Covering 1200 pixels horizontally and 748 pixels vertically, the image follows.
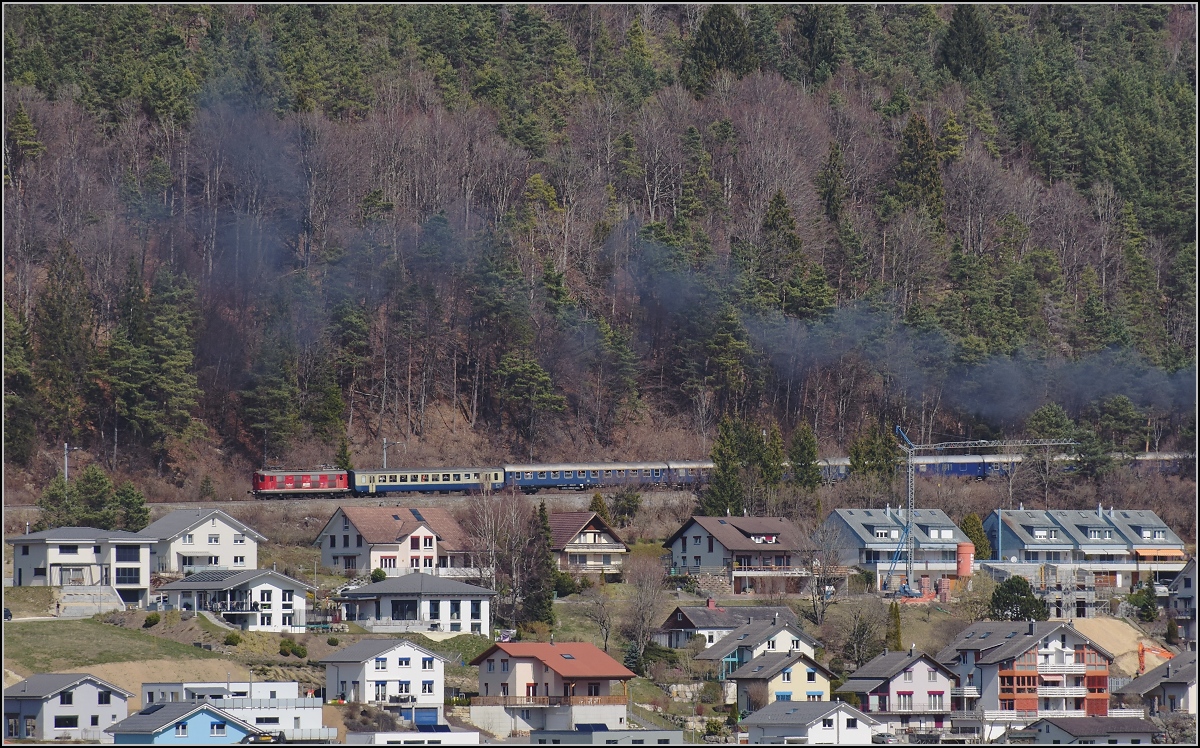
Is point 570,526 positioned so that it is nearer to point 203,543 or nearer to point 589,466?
point 589,466

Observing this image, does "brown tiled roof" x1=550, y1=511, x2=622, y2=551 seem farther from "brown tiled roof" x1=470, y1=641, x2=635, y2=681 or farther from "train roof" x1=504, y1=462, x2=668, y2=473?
"brown tiled roof" x1=470, y1=641, x2=635, y2=681

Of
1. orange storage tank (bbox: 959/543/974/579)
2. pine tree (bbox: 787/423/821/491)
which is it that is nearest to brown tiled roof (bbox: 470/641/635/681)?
orange storage tank (bbox: 959/543/974/579)

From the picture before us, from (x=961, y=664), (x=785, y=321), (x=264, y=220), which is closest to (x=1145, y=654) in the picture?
(x=961, y=664)

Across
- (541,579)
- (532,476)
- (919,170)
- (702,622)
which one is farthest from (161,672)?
(919,170)

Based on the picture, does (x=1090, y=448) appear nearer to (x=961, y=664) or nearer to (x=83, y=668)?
(x=961, y=664)

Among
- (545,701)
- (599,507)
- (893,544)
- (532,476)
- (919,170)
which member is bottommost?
(545,701)

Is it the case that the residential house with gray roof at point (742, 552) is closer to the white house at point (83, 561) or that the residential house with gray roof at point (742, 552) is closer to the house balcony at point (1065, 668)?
the house balcony at point (1065, 668)
